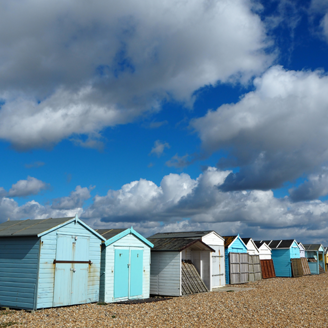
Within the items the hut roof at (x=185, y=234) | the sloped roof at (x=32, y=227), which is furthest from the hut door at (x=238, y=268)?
the sloped roof at (x=32, y=227)

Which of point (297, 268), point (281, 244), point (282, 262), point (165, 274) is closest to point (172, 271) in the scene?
point (165, 274)

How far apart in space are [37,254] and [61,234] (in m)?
1.35

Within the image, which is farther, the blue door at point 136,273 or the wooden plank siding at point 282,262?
the wooden plank siding at point 282,262

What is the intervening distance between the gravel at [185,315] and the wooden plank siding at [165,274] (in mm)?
1947

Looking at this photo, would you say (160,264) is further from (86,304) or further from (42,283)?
(42,283)

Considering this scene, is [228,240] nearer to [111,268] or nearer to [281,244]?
[281,244]

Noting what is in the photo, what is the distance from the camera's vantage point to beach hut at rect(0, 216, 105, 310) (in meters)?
13.9

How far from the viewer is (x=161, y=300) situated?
17.5 m

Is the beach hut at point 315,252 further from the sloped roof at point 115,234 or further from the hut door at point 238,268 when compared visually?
the sloped roof at point 115,234

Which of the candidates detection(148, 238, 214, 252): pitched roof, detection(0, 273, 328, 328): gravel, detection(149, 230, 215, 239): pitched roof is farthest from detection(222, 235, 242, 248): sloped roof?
detection(0, 273, 328, 328): gravel

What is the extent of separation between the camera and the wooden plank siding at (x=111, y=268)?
16.2 m

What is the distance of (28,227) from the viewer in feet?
51.2

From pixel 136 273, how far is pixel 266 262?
20908mm

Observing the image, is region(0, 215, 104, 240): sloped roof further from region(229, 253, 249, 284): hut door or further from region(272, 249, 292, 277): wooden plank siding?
region(272, 249, 292, 277): wooden plank siding
